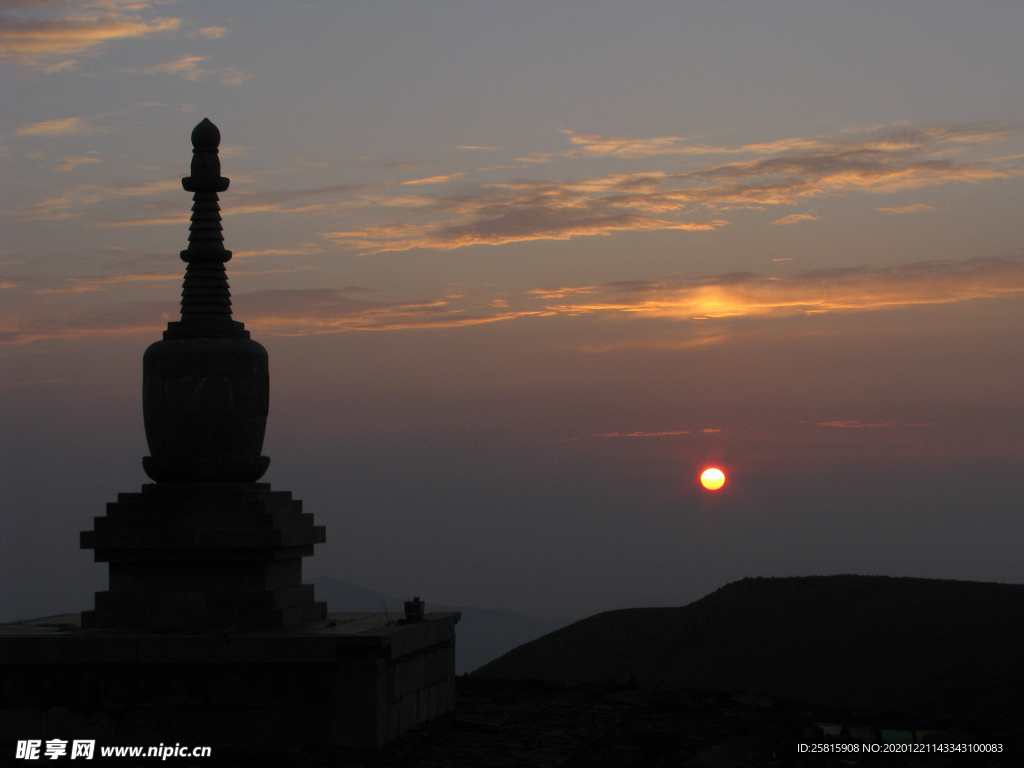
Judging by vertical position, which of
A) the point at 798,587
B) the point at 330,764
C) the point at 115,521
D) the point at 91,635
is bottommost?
the point at 330,764

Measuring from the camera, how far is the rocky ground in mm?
17859

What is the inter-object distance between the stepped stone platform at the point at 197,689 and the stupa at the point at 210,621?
0.07ft

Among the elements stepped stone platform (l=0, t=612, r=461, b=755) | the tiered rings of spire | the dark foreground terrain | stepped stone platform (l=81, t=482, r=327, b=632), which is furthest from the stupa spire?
the dark foreground terrain

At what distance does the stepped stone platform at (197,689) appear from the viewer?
62.0 ft

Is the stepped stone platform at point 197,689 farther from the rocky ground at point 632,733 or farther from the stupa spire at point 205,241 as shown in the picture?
the stupa spire at point 205,241

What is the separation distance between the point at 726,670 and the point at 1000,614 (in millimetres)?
6891

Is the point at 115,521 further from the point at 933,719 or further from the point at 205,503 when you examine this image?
the point at 933,719

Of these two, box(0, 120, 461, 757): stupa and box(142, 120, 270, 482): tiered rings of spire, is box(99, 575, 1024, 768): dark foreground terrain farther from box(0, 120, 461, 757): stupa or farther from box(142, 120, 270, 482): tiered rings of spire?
box(142, 120, 270, 482): tiered rings of spire

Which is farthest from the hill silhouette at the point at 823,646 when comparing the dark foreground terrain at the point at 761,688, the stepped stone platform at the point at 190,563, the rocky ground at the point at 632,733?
the stepped stone platform at the point at 190,563

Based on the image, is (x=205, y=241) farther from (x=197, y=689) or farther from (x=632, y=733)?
(x=632, y=733)

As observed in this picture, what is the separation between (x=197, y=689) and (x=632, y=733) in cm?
733

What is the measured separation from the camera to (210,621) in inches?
803

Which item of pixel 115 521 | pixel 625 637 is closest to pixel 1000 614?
pixel 625 637

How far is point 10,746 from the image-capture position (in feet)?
60.9
